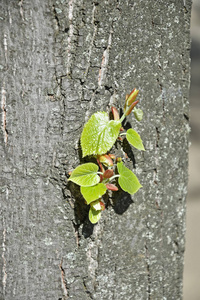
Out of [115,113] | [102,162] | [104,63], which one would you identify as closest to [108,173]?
[102,162]

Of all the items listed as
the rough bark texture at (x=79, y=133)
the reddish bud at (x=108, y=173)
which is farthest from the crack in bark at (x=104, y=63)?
the reddish bud at (x=108, y=173)

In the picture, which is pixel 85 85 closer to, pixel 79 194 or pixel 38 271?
pixel 79 194

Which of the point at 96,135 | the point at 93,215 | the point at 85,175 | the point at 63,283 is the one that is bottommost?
the point at 63,283

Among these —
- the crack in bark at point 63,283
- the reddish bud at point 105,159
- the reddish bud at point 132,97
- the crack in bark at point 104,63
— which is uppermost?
the crack in bark at point 104,63

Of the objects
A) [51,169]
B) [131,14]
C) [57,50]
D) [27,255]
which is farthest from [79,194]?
[131,14]

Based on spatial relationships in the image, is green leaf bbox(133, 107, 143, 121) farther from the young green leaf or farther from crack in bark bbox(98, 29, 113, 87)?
the young green leaf

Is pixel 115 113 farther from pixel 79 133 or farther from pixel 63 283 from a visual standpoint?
pixel 63 283

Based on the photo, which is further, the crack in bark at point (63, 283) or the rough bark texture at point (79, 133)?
the crack in bark at point (63, 283)

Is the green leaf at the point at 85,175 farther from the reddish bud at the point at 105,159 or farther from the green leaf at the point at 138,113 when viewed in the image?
the green leaf at the point at 138,113
